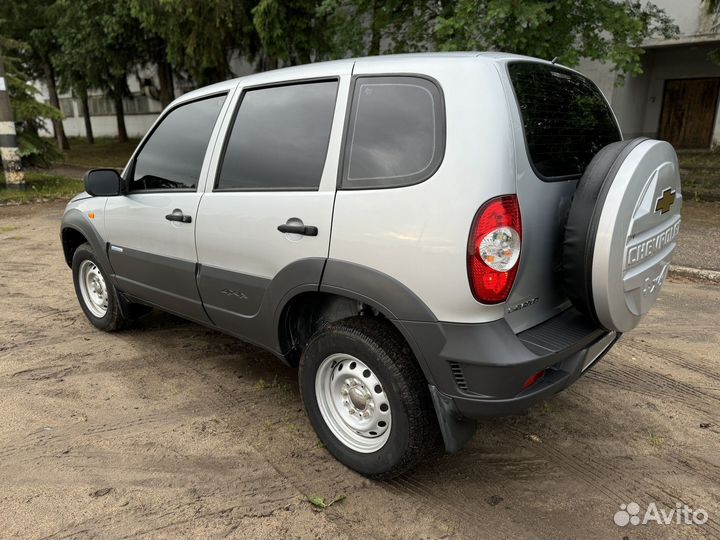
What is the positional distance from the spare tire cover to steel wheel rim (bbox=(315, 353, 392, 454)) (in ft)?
3.32

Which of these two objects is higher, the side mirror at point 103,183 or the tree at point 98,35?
the tree at point 98,35

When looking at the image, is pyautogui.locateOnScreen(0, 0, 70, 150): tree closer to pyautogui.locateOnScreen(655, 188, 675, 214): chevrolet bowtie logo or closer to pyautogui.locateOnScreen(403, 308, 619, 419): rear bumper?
pyautogui.locateOnScreen(403, 308, 619, 419): rear bumper

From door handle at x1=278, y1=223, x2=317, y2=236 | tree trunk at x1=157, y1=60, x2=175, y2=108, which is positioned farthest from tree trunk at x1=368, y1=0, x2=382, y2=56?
tree trunk at x1=157, y1=60, x2=175, y2=108

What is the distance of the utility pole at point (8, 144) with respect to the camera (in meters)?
10.7

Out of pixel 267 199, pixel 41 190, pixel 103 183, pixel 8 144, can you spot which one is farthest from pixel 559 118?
pixel 41 190

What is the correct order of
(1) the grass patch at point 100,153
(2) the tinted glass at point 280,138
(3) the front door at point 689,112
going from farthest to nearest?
(1) the grass patch at point 100,153
(3) the front door at point 689,112
(2) the tinted glass at point 280,138

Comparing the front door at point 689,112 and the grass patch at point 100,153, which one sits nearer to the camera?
the front door at point 689,112

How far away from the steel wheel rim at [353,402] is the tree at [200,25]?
459 inches

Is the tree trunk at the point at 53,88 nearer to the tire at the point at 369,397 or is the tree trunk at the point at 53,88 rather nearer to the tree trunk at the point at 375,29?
the tree trunk at the point at 375,29

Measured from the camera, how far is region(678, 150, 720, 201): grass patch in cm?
1053

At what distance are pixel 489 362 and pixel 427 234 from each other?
0.57 metres

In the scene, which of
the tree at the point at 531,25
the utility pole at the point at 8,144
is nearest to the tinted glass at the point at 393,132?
the tree at the point at 531,25

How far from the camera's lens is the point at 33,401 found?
3414 millimetres

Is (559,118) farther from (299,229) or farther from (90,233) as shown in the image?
(90,233)
